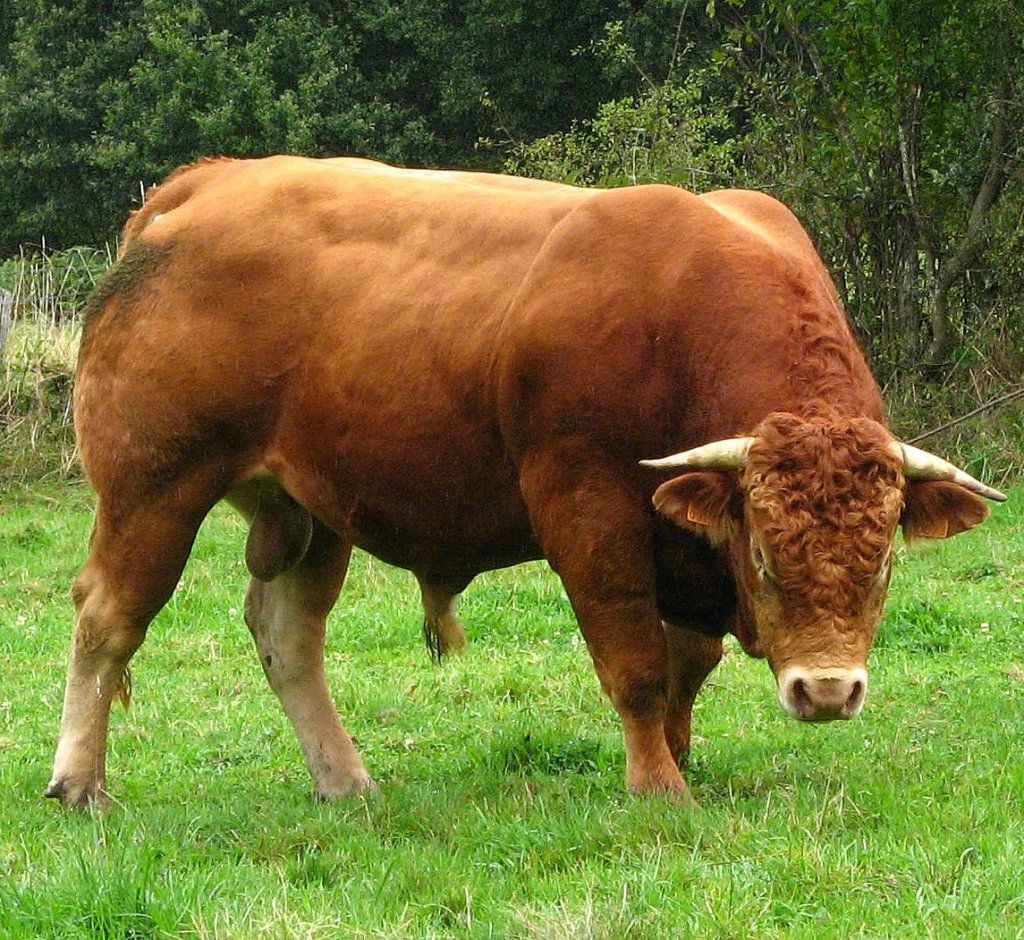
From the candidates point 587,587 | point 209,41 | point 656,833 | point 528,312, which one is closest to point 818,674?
point 656,833

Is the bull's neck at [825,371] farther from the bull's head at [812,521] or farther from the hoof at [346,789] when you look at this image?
the hoof at [346,789]

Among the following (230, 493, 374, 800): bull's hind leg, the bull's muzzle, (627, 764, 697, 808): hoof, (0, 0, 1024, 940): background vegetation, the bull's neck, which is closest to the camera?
(0, 0, 1024, 940): background vegetation

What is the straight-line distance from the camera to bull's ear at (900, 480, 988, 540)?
5250 mm

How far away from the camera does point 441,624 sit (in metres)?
6.71

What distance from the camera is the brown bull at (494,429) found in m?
5.07

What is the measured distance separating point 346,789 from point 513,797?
896mm

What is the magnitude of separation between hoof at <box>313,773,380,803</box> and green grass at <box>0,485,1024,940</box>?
0.30 feet

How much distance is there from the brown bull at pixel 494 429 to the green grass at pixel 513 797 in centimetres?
42

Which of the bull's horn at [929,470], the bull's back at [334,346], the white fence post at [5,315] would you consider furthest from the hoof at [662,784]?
the white fence post at [5,315]

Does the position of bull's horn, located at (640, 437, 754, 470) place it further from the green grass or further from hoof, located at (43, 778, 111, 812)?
hoof, located at (43, 778, 111, 812)

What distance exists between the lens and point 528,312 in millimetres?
5633

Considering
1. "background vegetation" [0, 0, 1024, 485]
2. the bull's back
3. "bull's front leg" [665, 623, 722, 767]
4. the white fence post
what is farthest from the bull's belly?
the white fence post

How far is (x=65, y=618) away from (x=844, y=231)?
7.99 metres

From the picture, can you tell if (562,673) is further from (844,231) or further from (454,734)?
(844,231)
